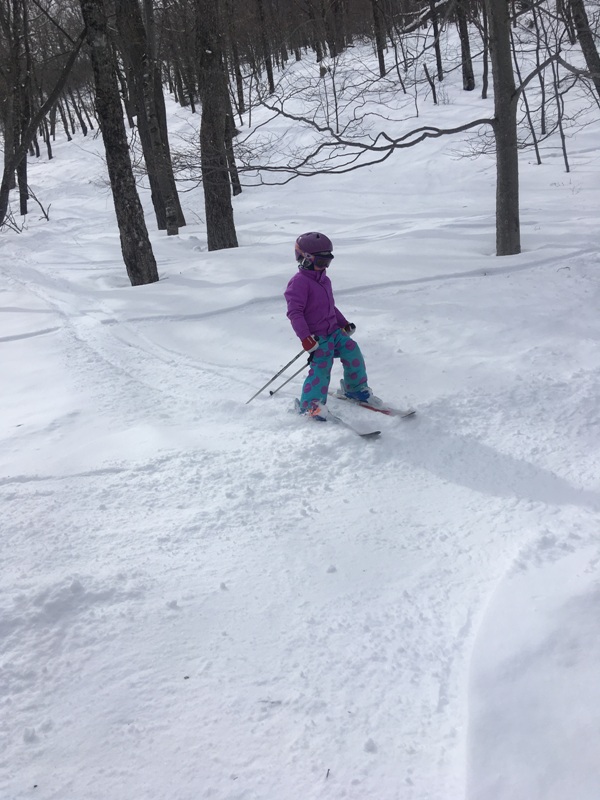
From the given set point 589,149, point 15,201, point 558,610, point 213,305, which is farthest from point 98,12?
point 15,201

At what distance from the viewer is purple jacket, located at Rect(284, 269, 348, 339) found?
4.66m

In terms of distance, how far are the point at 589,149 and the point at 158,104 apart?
11.5 metres

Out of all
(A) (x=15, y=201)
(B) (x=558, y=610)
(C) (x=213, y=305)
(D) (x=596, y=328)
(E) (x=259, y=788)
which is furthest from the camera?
(A) (x=15, y=201)

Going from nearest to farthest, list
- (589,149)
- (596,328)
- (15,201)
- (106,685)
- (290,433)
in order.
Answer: (106,685) → (290,433) → (596,328) → (589,149) → (15,201)

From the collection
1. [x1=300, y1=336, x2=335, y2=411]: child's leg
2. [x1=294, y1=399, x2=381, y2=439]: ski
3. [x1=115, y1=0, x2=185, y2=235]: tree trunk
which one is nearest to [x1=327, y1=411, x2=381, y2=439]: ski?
[x1=294, y1=399, x2=381, y2=439]: ski

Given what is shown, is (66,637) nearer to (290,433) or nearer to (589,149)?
(290,433)

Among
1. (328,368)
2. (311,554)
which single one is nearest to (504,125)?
(328,368)

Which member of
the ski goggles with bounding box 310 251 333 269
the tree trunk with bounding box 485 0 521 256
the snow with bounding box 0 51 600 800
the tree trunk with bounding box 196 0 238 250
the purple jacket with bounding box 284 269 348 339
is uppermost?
the tree trunk with bounding box 196 0 238 250

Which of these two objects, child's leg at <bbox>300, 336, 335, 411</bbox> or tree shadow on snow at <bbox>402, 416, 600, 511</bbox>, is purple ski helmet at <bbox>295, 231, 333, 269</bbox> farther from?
tree shadow on snow at <bbox>402, 416, 600, 511</bbox>

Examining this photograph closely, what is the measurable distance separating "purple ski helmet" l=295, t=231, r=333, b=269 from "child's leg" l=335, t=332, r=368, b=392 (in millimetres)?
598

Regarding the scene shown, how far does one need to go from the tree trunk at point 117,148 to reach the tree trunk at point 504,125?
16.0ft

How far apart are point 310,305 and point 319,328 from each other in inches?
7.7

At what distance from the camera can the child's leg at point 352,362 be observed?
16.0ft

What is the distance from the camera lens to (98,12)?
7984mm
